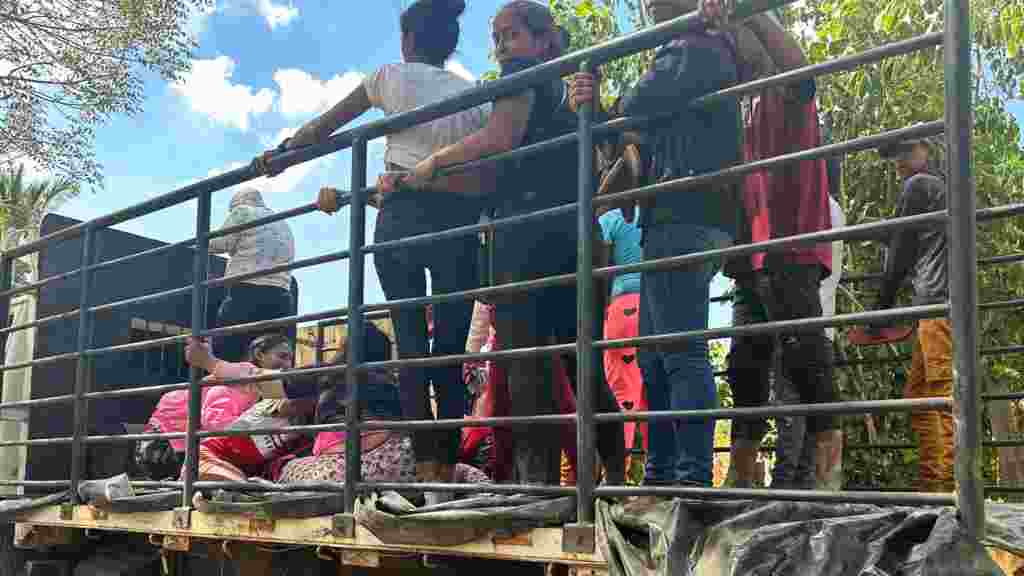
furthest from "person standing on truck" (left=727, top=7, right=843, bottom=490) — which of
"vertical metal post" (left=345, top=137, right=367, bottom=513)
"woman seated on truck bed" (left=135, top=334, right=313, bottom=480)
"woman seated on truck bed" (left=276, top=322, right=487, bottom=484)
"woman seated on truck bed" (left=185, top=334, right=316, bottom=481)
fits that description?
"woman seated on truck bed" (left=135, top=334, right=313, bottom=480)

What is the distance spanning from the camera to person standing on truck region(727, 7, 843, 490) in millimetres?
3377

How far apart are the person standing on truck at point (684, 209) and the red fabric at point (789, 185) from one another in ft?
0.31

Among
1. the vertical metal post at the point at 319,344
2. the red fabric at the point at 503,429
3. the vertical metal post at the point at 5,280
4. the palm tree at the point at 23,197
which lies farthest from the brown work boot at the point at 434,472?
the palm tree at the point at 23,197

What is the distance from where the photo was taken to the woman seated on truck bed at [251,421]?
4504mm

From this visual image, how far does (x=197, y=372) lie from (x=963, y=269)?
3198 mm

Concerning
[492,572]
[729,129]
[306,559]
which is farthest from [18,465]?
[729,129]

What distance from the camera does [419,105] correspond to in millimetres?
3957

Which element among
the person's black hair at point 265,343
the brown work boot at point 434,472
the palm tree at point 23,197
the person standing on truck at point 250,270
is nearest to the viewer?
the brown work boot at point 434,472

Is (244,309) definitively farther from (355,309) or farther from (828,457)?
(828,457)

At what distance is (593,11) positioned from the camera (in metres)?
10.2

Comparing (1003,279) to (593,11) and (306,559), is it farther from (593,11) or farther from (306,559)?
(306,559)

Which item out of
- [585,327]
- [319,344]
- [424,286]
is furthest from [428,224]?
[319,344]

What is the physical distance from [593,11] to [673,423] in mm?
7461

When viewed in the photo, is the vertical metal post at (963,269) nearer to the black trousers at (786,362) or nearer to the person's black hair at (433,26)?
the black trousers at (786,362)
